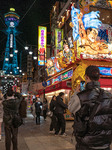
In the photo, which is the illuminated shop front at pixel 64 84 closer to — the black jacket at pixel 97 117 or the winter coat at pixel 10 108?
the winter coat at pixel 10 108

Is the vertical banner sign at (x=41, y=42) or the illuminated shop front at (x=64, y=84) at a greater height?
the vertical banner sign at (x=41, y=42)

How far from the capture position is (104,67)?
16.6 meters

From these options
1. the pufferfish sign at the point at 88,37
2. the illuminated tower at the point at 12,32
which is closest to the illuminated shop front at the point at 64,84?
the pufferfish sign at the point at 88,37

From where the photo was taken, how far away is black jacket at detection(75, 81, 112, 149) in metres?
2.33

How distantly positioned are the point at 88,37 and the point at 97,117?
562 inches

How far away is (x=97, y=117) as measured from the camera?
235 centimetres

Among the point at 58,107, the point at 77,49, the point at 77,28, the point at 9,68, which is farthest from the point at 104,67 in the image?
the point at 9,68

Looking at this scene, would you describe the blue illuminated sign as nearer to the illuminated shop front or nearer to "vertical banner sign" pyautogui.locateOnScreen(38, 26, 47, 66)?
the illuminated shop front

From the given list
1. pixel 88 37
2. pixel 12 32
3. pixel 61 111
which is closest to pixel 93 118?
pixel 61 111

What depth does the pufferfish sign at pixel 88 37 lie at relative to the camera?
51.2 feet

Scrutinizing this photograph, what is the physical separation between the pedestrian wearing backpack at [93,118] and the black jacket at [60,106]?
629cm

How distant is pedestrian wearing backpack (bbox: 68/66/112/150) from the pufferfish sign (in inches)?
524

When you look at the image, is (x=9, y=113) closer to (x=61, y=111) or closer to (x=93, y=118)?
(x=93, y=118)

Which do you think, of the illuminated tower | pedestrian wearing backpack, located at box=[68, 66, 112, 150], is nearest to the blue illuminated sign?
pedestrian wearing backpack, located at box=[68, 66, 112, 150]
